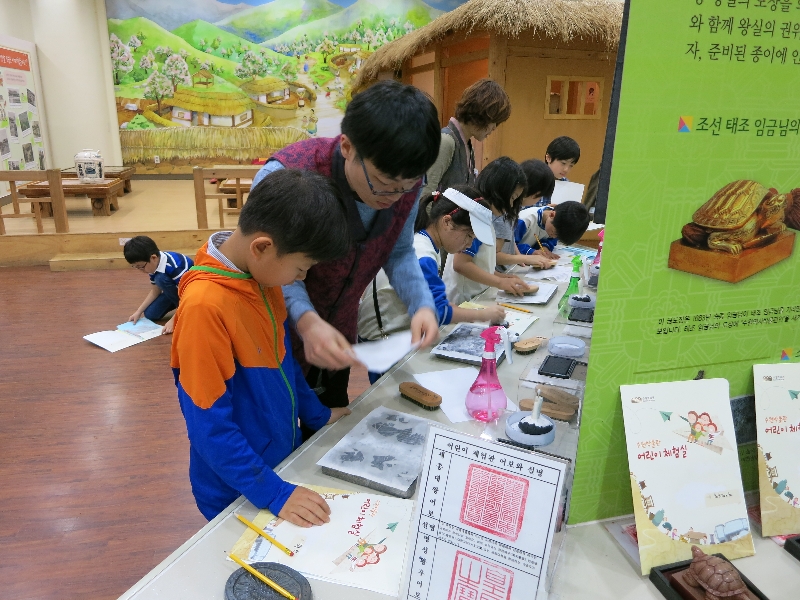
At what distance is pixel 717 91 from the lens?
2.39ft

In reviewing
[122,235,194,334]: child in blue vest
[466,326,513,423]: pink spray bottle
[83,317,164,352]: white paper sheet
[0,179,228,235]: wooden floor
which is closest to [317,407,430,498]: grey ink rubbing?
[466,326,513,423]: pink spray bottle

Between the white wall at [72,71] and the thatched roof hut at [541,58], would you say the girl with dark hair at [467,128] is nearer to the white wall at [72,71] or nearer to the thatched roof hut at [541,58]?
the thatched roof hut at [541,58]

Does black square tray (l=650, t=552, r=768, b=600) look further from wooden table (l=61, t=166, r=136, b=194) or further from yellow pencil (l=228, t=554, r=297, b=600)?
wooden table (l=61, t=166, r=136, b=194)

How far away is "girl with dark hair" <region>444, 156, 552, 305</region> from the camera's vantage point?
6.91 ft

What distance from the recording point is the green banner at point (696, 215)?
0.71 m

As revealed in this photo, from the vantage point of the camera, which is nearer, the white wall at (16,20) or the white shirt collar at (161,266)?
the white shirt collar at (161,266)

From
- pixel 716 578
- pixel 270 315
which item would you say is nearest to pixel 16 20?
pixel 270 315

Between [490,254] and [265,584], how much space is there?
5.56 feet

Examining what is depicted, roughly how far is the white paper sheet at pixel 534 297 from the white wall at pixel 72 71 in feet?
27.3

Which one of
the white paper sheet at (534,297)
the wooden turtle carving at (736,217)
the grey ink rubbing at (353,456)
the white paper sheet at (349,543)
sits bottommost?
the white paper sheet at (349,543)

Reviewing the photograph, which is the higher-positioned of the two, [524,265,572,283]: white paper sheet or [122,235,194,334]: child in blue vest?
[524,265,572,283]: white paper sheet

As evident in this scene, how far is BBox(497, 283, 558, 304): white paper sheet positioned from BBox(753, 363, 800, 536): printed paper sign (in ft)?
4.21

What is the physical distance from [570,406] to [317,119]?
29.4 ft

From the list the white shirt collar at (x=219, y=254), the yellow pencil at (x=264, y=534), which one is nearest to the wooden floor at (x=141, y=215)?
the white shirt collar at (x=219, y=254)
